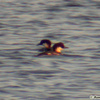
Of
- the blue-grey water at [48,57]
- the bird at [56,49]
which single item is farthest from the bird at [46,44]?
the blue-grey water at [48,57]

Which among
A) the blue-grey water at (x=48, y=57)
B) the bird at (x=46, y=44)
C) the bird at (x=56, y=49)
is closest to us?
the blue-grey water at (x=48, y=57)

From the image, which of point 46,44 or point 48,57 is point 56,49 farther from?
point 46,44

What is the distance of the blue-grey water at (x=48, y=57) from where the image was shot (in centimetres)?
1371

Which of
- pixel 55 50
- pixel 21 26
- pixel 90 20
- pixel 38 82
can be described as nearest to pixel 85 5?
pixel 90 20

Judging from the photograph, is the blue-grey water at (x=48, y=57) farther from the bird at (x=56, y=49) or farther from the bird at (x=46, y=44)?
the bird at (x=46, y=44)

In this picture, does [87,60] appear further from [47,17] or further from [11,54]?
[47,17]

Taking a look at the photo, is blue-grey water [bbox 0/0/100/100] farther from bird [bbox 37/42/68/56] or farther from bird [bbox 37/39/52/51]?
bird [bbox 37/39/52/51]

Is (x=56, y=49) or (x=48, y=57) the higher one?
(x=56, y=49)

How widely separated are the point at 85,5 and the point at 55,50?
21.5ft

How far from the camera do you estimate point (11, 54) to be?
653 inches

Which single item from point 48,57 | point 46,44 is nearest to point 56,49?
point 48,57

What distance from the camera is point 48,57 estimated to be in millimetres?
16469

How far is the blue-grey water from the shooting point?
45.0 feet

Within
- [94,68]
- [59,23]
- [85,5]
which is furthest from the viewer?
[85,5]
